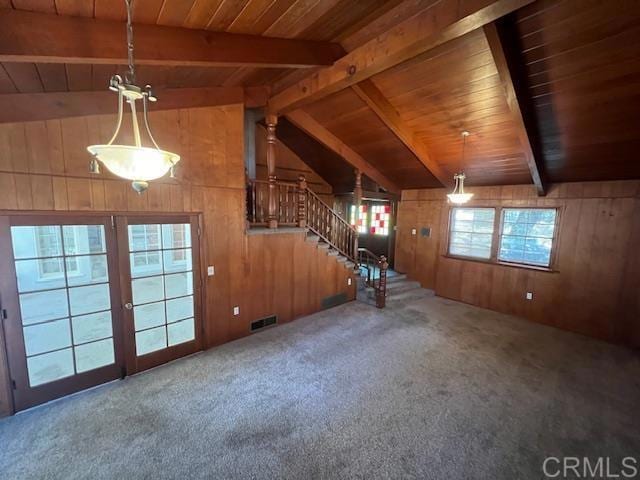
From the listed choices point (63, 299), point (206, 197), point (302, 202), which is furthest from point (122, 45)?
point (302, 202)

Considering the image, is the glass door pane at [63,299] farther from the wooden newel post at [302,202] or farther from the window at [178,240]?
the wooden newel post at [302,202]

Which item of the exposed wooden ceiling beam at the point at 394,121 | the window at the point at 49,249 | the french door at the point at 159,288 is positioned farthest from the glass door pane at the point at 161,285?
the exposed wooden ceiling beam at the point at 394,121

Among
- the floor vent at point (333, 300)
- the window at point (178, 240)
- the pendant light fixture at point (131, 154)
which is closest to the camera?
the pendant light fixture at point (131, 154)

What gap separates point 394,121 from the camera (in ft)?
14.3

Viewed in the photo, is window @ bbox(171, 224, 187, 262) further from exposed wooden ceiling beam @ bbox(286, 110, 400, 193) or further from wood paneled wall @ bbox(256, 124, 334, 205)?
wood paneled wall @ bbox(256, 124, 334, 205)

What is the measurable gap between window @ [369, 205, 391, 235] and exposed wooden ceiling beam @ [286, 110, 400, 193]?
167cm

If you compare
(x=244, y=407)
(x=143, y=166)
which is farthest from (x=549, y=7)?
(x=244, y=407)

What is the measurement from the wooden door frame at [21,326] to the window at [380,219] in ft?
22.8

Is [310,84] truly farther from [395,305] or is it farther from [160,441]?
[395,305]

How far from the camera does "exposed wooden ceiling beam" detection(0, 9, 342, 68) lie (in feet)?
5.64

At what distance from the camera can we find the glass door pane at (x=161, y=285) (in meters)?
3.36

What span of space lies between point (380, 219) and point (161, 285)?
6601 mm

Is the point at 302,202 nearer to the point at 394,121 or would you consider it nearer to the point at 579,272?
the point at 394,121

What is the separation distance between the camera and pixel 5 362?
2.68 meters
